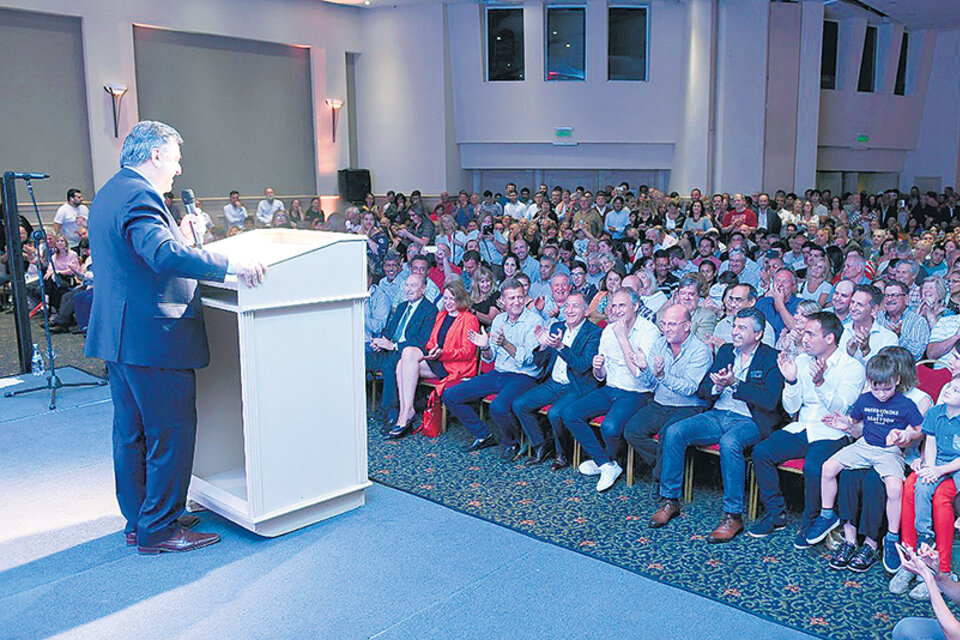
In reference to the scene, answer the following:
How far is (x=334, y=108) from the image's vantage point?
1522cm

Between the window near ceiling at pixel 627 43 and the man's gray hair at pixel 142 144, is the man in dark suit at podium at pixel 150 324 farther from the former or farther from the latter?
the window near ceiling at pixel 627 43

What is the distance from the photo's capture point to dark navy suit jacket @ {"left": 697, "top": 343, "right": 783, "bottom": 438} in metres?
3.84

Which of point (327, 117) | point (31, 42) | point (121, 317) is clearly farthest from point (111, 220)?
point (327, 117)

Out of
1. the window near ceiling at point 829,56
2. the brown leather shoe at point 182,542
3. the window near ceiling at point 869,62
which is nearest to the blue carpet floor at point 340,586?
the brown leather shoe at point 182,542

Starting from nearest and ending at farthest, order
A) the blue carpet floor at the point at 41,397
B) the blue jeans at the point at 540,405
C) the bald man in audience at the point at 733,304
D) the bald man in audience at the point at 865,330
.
→ the bald man in audience at the point at 865,330
the blue jeans at the point at 540,405
the bald man in audience at the point at 733,304
the blue carpet floor at the point at 41,397

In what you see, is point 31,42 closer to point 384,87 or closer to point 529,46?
point 384,87

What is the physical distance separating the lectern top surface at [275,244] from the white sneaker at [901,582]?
8.10ft

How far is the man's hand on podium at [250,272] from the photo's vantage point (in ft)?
10.1

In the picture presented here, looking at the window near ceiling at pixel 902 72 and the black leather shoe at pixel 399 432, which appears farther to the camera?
the window near ceiling at pixel 902 72

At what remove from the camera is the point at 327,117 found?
15258 mm

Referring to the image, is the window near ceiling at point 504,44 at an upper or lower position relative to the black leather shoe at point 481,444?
upper

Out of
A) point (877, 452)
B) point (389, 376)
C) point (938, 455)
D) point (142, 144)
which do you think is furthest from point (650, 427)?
point (142, 144)

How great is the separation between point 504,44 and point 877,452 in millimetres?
13702

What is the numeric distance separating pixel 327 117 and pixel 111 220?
41.9 ft
